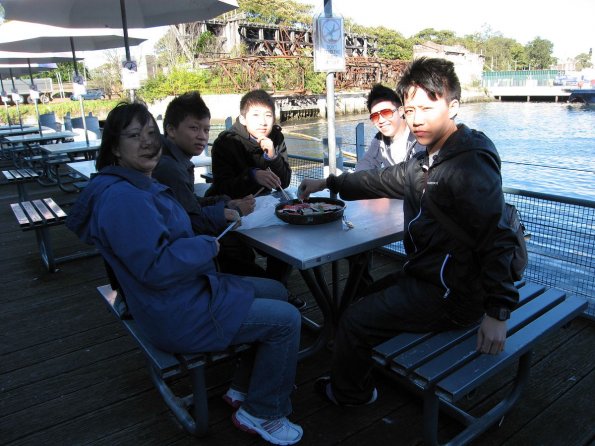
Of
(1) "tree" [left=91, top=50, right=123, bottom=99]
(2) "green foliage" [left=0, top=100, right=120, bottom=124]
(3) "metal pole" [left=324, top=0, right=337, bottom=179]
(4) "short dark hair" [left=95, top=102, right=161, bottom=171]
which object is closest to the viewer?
(4) "short dark hair" [left=95, top=102, right=161, bottom=171]

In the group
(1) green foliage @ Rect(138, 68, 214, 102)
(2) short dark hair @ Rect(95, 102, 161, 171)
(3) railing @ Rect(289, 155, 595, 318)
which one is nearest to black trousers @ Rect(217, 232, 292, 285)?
(2) short dark hair @ Rect(95, 102, 161, 171)

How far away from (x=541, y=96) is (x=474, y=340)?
47.5 metres

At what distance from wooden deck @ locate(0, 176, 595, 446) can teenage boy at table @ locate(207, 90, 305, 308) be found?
94 centimetres

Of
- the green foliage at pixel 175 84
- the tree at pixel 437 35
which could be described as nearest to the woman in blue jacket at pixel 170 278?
the green foliage at pixel 175 84

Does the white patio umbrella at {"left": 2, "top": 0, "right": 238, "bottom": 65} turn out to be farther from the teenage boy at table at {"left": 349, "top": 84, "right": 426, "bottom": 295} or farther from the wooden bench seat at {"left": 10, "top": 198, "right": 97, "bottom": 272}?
the teenage boy at table at {"left": 349, "top": 84, "right": 426, "bottom": 295}

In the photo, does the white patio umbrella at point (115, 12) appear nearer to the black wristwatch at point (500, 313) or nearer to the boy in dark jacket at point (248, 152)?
the boy in dark jacket at point (248, 152)

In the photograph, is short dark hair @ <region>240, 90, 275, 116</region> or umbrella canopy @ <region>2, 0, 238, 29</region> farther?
umbrella canopy @ <region>2, 0, 238, 29</region>

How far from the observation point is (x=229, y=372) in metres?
2.38

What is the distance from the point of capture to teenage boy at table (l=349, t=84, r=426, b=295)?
9.45 ft

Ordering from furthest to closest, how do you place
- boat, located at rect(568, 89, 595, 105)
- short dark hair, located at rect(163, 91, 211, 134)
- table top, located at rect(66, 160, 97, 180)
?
boat, located at rect(568, 89, 595, 105)
table top, located at rect(66, 160, 97, 180)
short dark hair, located at rect(163, 91, 211, 134)

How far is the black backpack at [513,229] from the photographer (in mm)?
1566

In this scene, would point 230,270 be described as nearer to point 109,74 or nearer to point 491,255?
point 491,255

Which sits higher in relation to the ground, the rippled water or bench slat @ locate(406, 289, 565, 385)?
bench slat @ locate(406, 289, 565, 385)

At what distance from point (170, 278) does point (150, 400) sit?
96 cm
